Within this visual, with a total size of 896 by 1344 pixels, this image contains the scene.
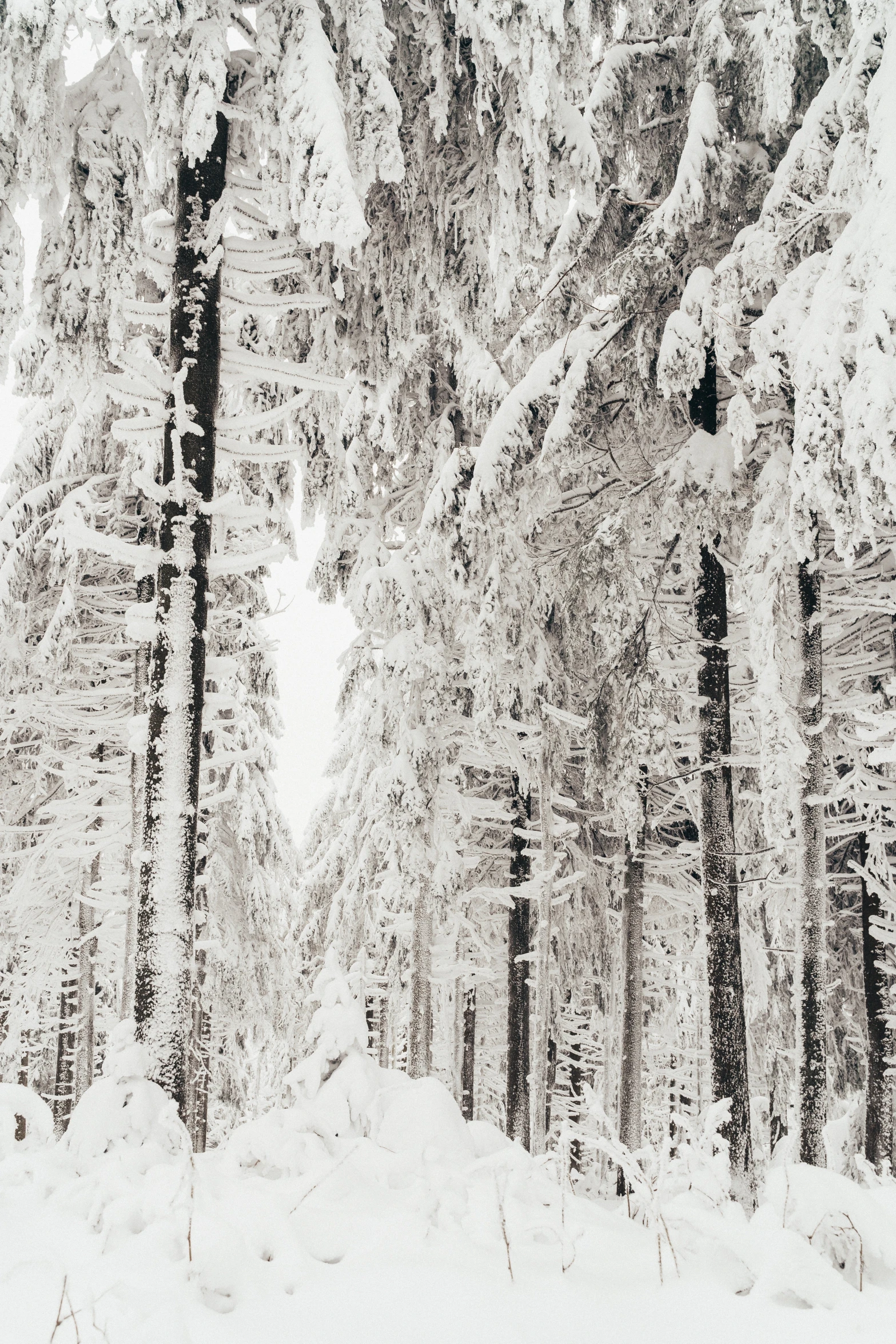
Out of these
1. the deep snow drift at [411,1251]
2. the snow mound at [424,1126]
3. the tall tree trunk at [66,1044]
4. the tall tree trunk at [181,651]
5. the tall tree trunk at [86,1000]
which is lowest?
the tall tree trunk at [66,1044]

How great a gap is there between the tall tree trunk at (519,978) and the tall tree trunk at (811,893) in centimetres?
556

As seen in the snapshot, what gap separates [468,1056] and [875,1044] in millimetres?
9734

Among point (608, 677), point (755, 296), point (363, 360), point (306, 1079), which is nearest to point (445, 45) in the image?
point (363, 360)

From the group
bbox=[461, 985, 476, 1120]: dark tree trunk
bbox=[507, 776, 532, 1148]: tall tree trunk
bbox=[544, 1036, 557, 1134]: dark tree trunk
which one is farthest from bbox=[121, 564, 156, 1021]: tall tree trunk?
bbox=[461, 985, 476, 1120]: dark tree trunk

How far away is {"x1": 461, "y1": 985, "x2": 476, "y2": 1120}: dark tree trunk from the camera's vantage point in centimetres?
1825

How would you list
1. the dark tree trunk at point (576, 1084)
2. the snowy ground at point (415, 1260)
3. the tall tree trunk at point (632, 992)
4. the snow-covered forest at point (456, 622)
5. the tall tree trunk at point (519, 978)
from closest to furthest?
the snowy ground at point (415, 1260) → the snow-covered forest at point (456, 622) → the tall tree trunk at point (632, 992) → the tall tree trunk at point (519, 978) → the dark tree trunk at point (576, 1084)

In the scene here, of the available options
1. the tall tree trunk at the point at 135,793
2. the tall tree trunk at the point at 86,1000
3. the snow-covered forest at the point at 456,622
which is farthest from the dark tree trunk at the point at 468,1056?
the tall tree trunk at the point at 135,793

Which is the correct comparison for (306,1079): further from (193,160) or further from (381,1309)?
(193,160)

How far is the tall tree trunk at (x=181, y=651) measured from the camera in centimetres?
473

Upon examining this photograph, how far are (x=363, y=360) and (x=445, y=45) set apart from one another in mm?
2976

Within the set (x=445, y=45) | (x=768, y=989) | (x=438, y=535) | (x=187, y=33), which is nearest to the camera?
(x=187, y=33)

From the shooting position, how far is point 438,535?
9.26 meters

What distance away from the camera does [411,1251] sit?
2707 mm

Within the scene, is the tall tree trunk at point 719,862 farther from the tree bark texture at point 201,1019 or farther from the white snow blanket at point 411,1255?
the tree bark texture at point 201,1019
